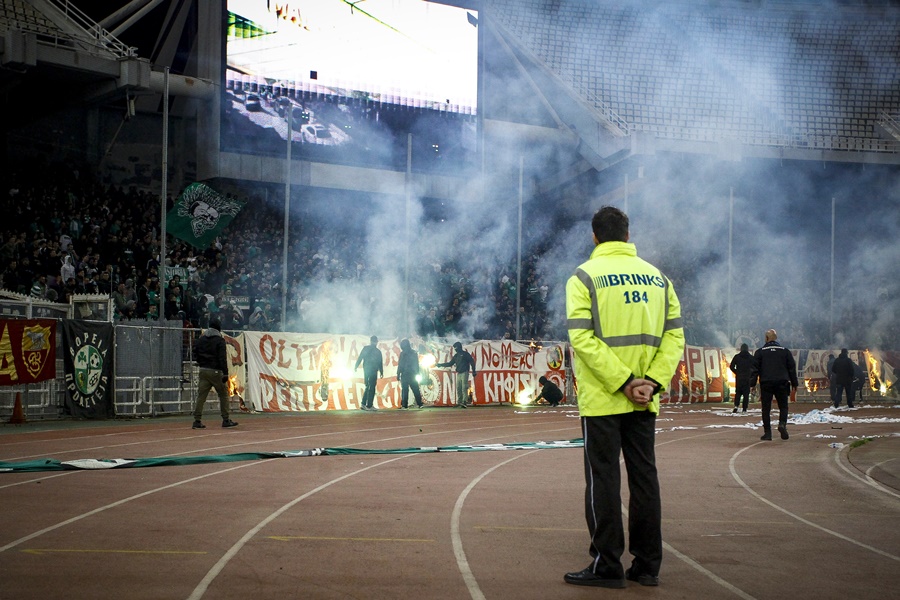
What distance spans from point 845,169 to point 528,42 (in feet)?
44.9

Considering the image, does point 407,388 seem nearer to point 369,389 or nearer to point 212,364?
point 369,389

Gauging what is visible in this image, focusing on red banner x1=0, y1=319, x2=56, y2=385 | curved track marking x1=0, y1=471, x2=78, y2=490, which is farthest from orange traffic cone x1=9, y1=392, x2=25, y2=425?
curved track marking x1=0, y1=471, x2=78, y2=490

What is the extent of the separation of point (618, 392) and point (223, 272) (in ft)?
78.7

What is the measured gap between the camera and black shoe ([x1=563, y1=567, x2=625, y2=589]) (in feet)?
16.9

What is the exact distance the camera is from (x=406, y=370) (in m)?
24.1

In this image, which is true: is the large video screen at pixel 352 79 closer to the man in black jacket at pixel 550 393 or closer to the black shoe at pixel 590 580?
the man in black jacket at pixel 550 393

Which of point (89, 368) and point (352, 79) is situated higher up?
point (352, 79)

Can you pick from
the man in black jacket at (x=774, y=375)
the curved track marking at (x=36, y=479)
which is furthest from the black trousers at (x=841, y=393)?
the curved track marking at (x=36, y=479)

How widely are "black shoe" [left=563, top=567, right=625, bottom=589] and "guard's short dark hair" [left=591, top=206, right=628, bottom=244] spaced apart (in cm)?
186

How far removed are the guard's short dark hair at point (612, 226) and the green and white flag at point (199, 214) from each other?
20.7 metres

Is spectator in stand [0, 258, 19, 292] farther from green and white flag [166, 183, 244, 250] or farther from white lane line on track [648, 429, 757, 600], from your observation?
white lane line on track [648, 429, 757, 600]

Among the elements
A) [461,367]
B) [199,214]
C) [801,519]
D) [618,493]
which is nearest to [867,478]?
[801,519]

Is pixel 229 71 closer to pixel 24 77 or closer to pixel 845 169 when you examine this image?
pixel 24 77

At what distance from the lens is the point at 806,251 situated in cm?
3988
